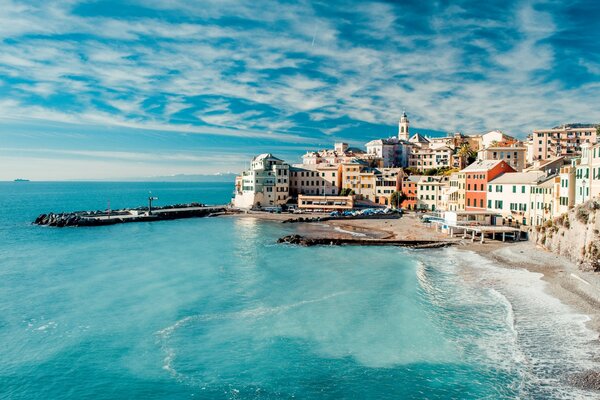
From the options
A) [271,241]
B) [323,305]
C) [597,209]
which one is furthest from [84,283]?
[597,209]

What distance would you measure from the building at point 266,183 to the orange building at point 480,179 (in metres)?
46.3

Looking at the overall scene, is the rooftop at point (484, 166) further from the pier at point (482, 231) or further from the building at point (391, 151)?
the building at point (391, 151)

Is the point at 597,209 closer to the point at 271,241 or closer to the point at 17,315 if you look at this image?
the point at 271,241

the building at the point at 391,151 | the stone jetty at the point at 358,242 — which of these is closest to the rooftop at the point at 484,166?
the stone jetty at the point at 358,242

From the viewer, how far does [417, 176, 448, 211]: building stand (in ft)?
289

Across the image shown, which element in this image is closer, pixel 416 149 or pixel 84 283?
pixel 84 283

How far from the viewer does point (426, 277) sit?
3875cm

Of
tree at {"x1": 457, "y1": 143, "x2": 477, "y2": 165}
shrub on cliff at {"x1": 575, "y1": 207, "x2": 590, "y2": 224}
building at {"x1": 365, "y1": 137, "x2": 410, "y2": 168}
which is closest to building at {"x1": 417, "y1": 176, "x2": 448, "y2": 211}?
tree at {"x1": 457, "y1": 143, "x2": 477, "y2": 165}

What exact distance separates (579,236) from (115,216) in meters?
81.7

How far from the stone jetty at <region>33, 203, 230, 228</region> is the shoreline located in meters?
16.3

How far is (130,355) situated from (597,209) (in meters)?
39.3

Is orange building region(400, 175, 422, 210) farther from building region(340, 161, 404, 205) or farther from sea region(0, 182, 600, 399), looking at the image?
sea region(0, 182, 600, 399)

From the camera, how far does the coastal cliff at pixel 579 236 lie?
36.8m

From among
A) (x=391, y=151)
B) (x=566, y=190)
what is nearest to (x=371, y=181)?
(x=391, y=151)
